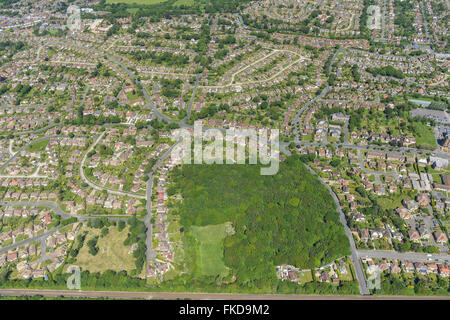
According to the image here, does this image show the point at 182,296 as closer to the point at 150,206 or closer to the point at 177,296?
the point at 177,296

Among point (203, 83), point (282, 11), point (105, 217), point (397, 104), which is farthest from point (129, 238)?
point (282, 11)

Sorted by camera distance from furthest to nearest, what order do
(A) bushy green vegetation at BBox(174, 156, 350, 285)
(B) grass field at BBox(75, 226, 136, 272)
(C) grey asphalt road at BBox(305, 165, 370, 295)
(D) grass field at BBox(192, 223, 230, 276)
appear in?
1. (B) grass field at BBox(75, 226, 136, 272)
2. (A) bushy green vegetation at BBox(174, 156, 350, 285)
3. (D) grass field at BBox(192, 223, 230, 276)
4. (C) grey asphalt road at BBox(305, 165, 370, 295)

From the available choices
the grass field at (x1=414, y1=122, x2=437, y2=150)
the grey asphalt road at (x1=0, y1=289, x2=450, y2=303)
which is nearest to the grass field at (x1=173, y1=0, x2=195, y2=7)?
the grass field at (x1=414, y1=122, x2=437, y2=150)

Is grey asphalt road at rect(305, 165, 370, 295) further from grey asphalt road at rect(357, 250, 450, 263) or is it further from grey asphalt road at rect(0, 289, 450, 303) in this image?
grey asphalt road at rect(0, 289, 450, 303)

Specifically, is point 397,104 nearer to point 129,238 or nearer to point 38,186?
point 129,238

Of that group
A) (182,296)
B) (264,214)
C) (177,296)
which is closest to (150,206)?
(177,296)
